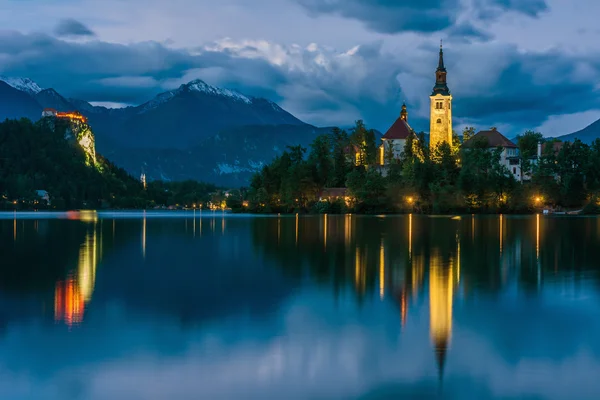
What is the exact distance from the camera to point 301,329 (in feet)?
61.8

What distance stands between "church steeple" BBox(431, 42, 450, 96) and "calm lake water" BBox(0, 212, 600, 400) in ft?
419

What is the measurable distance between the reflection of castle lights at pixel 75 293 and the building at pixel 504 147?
11036 cm

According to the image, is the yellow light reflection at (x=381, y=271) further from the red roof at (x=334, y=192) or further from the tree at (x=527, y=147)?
the tree at (x=527, y=147)

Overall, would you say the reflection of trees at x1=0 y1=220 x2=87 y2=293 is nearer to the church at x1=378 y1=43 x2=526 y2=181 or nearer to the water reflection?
the water reflection

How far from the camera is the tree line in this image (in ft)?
408

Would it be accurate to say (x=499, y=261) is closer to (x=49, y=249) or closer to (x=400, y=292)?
(x=400, y=292)

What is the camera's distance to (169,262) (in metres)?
37.5

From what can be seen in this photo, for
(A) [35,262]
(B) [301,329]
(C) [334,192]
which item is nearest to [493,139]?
(C) [334,192]

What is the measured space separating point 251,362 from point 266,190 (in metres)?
124

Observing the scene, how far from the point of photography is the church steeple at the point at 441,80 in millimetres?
160538

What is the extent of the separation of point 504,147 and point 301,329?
128m

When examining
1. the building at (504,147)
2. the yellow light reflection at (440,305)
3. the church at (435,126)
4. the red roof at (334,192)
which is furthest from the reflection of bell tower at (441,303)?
the church at (435,126)

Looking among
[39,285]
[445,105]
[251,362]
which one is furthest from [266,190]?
[251,362]

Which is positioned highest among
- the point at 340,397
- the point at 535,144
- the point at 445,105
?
the point at 445,105
